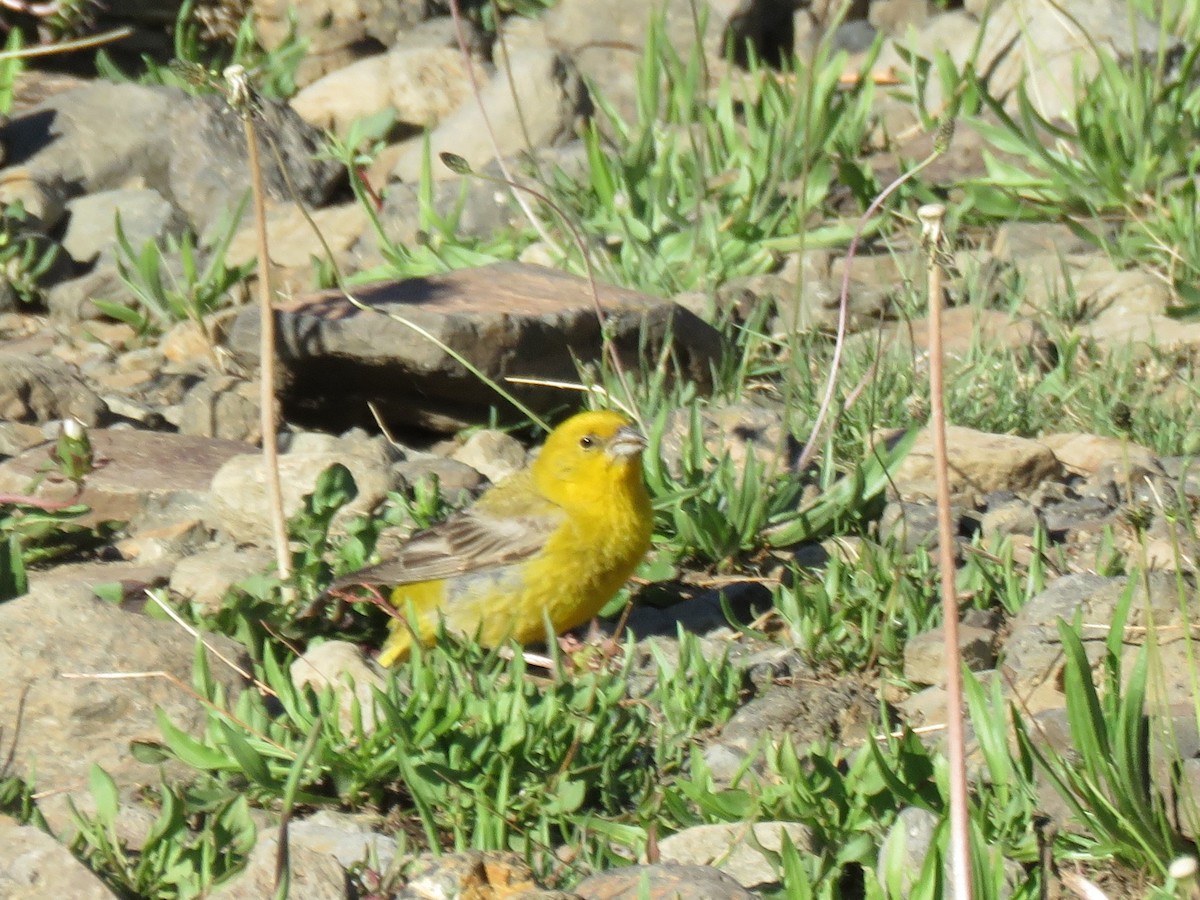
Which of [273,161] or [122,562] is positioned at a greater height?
[273,161]

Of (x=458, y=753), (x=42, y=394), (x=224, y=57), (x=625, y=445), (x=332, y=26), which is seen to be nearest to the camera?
(x=458, y=753)

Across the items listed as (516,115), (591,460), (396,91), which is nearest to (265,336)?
(591,460)

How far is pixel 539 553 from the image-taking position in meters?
4.87

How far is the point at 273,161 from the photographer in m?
8.27

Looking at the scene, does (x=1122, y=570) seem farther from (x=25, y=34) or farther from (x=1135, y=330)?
(x=25, y=34)

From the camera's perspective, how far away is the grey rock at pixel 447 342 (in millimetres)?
5910

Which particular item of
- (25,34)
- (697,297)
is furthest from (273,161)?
(697,297)

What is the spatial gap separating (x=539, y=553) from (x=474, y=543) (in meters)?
0.19

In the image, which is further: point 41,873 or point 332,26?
point 332,26

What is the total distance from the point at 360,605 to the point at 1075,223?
368 centimetres

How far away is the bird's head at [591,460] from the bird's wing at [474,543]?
8cm

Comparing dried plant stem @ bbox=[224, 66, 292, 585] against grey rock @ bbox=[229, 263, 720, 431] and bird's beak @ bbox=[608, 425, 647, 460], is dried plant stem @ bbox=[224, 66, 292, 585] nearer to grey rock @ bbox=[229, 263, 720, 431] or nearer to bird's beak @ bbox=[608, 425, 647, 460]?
bird's beak @ bbox=[608, 425, 647, 460]

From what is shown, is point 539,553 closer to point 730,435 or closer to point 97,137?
point 730,435

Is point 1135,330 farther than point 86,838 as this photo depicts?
Yes
